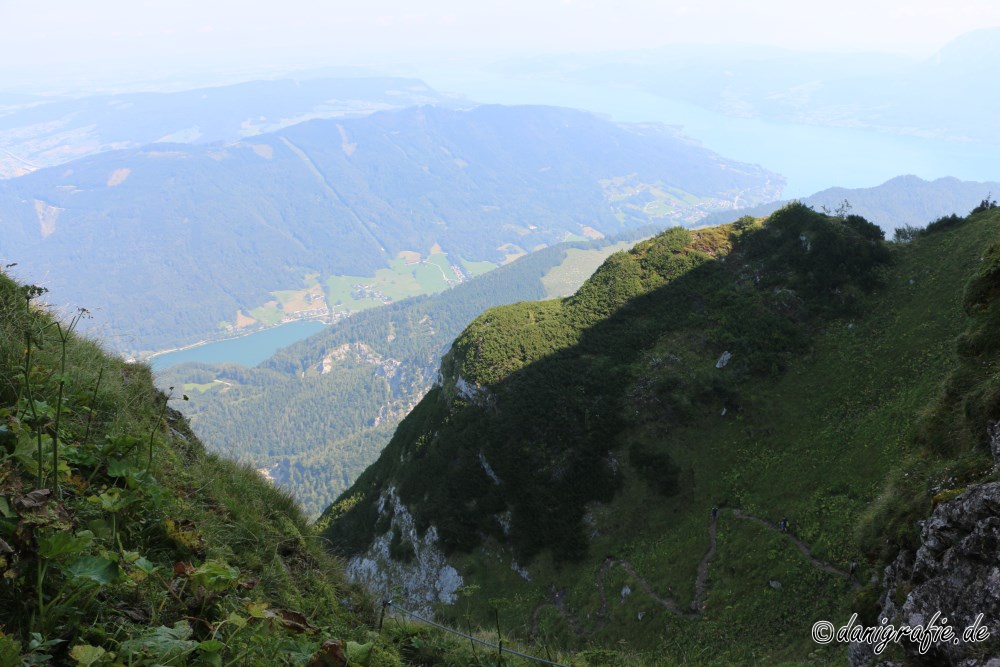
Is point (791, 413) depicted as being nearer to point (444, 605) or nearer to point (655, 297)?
point (655, 297)

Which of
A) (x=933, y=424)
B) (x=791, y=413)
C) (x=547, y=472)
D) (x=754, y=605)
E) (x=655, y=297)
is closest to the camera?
(x=933, y=424)

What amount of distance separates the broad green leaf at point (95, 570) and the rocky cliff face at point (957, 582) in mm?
8589

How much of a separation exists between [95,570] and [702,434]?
113ft

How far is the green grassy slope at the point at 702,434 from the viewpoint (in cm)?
2020

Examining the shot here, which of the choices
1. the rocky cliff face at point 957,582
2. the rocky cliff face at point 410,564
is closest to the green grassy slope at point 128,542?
the rocky cliff face at point 957,582

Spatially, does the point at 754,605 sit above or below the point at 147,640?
below

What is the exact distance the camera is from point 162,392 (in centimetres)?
865

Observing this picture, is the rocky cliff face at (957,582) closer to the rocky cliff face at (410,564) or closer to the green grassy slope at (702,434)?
the green grassy slope at (702,434)

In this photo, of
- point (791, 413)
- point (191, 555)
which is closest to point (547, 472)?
point (791, 413)

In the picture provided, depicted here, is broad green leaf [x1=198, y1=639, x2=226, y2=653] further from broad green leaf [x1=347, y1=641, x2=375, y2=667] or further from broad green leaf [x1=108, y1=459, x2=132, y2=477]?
broad green leaf [x1=108, y1=459, x2=132, y2=477]

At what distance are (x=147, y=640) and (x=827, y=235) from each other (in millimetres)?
46186

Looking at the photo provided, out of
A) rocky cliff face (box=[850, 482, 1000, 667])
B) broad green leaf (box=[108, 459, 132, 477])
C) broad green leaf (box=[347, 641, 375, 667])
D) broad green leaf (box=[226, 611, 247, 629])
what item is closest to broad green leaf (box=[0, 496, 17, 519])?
broad green leaf (box=[108, 459, 132, 477])

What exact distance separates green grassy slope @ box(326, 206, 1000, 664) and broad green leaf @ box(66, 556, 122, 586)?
14.2m

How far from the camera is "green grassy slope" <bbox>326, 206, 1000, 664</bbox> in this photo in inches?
795
